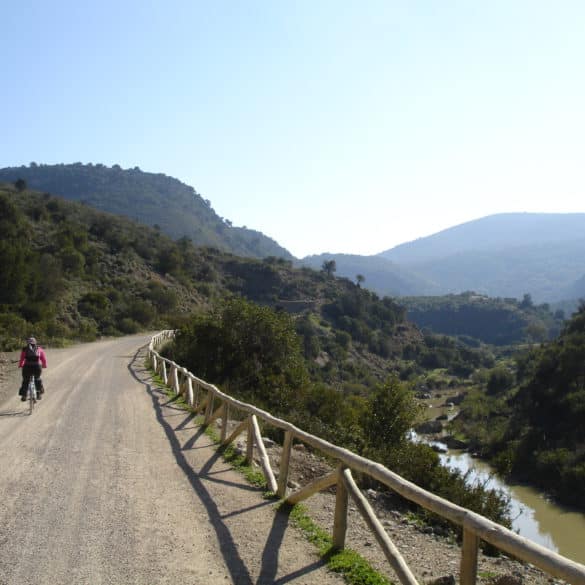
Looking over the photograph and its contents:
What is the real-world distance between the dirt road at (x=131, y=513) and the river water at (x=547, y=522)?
12.5 m

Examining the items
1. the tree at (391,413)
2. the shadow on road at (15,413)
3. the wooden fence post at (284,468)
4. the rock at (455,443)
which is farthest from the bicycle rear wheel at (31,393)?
the rock at (455,443)

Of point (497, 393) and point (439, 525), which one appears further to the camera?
point (497, 393)

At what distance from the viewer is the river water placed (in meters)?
21.0

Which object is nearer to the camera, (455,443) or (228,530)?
(228,530)

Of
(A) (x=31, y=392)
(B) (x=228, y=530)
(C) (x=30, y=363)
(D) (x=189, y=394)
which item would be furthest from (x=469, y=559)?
(C) (x=30, y=363)

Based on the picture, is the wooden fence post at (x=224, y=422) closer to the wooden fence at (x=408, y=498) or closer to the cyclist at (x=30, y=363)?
the wooden fence at (x=408, y=498)

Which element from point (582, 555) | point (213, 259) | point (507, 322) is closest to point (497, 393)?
point (582, 555)

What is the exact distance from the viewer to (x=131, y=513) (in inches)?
265

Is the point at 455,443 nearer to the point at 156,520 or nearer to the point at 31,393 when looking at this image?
the point at 31,393

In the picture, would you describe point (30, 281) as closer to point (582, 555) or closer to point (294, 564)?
point (582, 555)

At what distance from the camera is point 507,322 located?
19300 centimetres

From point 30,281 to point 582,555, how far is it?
1699 inches

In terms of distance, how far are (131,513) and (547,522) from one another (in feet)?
80.0

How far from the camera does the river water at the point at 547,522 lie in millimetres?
21016
